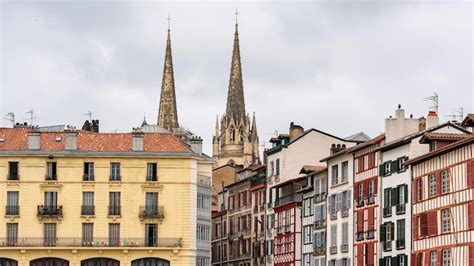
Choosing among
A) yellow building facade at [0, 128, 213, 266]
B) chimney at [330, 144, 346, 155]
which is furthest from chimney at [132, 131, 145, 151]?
chimney at [330, 144, 346, 155]

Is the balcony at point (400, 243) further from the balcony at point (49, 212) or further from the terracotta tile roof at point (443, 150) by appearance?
→ the balcony at point (49, 212)

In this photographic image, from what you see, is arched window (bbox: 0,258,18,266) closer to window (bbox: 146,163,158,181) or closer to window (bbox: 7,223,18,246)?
window (bbox: 7,223,18,246)

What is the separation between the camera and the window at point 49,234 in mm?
111125

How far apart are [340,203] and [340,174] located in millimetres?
2059

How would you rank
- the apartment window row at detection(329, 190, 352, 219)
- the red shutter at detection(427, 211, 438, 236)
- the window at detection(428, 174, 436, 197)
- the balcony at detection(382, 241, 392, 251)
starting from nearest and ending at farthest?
1. the red shutter at detection(427, 211, 438, 236)
2. the window at detection(428, 174, 436, 197)
3. the balcony at detection(382, 241, 392, 251)
4. the apartment window row at detection(329, 190, 352, 219)

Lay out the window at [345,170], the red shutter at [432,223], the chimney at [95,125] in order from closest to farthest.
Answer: the red shutter at [432,223] → the window at [345,170] → the chimney at [95,125]

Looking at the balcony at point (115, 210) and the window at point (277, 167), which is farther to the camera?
the window at point (277, 167)

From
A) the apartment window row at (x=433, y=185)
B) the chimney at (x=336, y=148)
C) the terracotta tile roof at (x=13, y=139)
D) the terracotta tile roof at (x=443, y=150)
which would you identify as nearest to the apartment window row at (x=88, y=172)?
the terracotta tile roof at (x=13, y=139)

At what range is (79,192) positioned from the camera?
112 meters

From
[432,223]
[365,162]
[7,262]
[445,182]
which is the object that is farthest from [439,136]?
[7,262]

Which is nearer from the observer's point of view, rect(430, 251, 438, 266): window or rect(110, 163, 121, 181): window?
rect(430, 251, 438, 266): window

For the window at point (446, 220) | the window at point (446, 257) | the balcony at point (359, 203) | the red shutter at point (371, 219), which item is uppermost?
the balcony at point (359, 203)

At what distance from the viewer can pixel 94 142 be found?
114 m

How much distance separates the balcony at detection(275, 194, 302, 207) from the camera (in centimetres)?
11000
